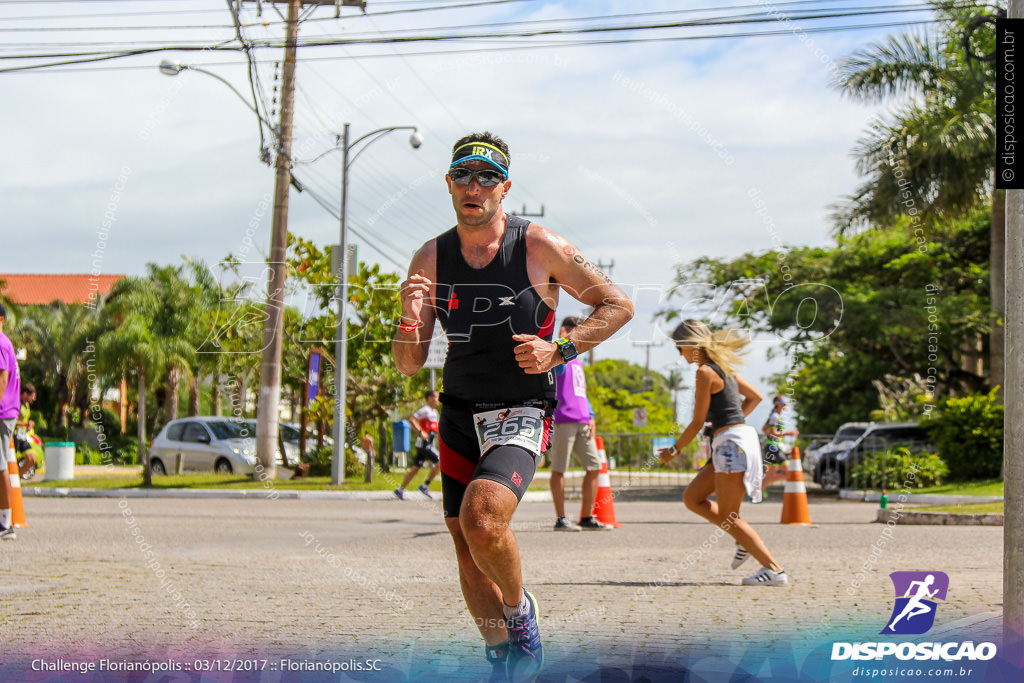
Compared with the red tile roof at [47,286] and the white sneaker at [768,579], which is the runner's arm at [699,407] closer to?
the white sneaker at [768,579]

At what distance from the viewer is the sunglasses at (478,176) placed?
4133 millimetres

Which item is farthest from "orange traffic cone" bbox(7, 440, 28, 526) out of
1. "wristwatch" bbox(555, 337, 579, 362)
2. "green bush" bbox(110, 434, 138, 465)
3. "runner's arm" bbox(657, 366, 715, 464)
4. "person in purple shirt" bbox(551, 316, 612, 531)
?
"green bush" bbox(110, 434, 138, 465)

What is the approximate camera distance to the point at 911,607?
16.7 feet

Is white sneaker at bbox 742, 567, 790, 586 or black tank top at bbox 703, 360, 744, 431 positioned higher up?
black tank top at bbox 703, 360, 744, 431

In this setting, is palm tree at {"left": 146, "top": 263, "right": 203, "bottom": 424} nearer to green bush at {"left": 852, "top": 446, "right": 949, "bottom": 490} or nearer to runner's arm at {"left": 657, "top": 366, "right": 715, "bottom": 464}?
green bush at {"left": 852, "top": 446, "right": 949, "bottom": 490}

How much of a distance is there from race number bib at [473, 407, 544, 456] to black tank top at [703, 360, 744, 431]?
3425 mm

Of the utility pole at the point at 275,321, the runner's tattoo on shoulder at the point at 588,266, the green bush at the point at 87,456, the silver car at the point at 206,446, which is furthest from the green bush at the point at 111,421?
the runner's tattoo on shoulder at the point at 588,266

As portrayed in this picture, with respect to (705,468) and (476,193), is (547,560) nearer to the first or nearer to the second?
(705,468)

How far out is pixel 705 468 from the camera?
750cm

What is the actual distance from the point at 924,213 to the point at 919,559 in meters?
12.7

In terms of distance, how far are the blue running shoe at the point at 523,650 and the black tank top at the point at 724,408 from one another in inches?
142

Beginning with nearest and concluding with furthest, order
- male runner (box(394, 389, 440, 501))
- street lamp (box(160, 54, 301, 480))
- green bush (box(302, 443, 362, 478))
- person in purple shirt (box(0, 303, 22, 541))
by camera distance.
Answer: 1. person in purple shirt (box(0, 303, 22, 541))
2. male runner (box(394, 389, 440, 501))
3. street lamp (box(160, 54, 301, 480))
4. green bush (box(302, 443, 362, 478))

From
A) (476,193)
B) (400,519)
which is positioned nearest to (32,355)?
(400,519)

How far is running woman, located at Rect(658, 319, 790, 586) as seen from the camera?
23.4 ft
